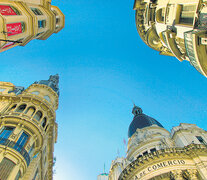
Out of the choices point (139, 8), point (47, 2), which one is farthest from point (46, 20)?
point (139, 8)

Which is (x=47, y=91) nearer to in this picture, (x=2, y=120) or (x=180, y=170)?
(x=2, y=120)

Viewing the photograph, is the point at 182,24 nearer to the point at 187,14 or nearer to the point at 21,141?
the point at 187,14

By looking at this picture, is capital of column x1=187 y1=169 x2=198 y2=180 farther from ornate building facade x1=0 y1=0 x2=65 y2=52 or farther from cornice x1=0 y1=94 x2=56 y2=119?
ornate building facade x1=0 y1=0 x2=65 y2=52

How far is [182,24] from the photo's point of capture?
1315cm

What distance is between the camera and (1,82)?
102 ft

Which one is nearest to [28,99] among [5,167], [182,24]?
[5,167]

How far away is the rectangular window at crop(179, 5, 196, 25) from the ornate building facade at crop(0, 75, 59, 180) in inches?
793

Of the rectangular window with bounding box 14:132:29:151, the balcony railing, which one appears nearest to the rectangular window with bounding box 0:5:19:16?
the balcony railing

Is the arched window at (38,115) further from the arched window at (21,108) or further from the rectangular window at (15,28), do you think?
the rectangular window at (15,28)

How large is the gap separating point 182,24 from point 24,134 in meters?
20.8

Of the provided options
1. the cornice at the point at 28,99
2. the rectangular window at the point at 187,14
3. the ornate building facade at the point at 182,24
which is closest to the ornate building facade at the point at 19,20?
the cornice at the point at 28,99

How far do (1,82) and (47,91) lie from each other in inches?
375

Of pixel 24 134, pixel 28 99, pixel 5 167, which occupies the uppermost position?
pixel 28 99

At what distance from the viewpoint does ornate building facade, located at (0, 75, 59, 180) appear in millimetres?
17156
